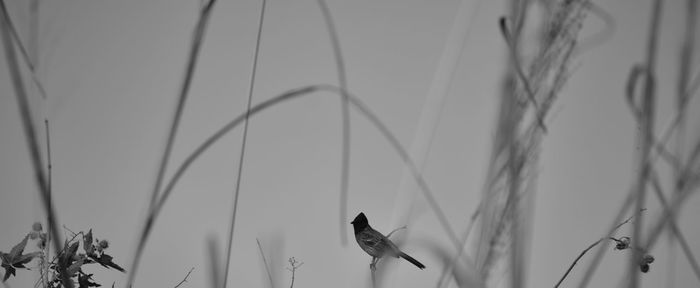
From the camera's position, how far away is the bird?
102 centimetres

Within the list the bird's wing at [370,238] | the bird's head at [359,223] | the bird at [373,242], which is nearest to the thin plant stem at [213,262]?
the bird at [373,242]

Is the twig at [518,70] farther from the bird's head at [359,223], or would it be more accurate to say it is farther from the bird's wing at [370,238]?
the bird's head at [359,223]

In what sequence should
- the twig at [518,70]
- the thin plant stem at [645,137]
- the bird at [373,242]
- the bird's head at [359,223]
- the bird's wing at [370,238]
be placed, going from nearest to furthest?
1. the thin plant stem at [645,137]
2. the twig at [518,70]
3. the bird at [373,242]
4. the bird's wing at [370,238]
5. the bird's head at [359,223]

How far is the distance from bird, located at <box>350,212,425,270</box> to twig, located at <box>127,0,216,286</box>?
426 mm

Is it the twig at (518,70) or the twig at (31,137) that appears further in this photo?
the twig at (518,70)

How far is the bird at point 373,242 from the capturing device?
1.02 metres

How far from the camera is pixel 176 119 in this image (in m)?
0.62

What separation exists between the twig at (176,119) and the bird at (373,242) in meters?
0.43

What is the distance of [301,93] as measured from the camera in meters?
0.79

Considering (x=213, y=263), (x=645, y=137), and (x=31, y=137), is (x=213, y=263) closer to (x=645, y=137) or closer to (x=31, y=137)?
(x=31, y=137)

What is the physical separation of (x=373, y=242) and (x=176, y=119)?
2.53ft

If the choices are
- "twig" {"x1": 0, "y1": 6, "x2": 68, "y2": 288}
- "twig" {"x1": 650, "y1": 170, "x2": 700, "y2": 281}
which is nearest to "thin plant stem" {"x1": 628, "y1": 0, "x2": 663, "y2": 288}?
"twig" {"x1": 650, "y1": 170, "x2": 700, "y2": 281}

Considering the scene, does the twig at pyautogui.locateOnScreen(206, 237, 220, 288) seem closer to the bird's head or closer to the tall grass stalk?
the tall grass stalk

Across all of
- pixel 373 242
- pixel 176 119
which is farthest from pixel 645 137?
pixel 373 242
